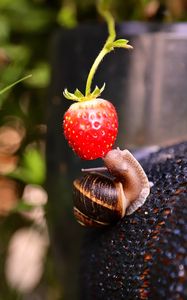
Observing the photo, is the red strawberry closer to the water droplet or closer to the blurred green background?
the water droplet

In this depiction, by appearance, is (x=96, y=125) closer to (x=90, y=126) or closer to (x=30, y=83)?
(x=90, y=126)

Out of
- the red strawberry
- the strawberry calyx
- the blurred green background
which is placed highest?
the strawberry calyx

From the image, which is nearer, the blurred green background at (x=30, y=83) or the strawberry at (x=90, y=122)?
the strawberry at (x=90, y=122)

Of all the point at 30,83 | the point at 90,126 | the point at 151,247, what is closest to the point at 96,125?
the point at 90,126

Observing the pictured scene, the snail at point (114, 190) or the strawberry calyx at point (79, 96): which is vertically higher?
the strawberry calyx at point (79, 96)

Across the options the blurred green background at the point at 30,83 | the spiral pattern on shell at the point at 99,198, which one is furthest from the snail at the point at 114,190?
the blurred green background at the point at 30,83

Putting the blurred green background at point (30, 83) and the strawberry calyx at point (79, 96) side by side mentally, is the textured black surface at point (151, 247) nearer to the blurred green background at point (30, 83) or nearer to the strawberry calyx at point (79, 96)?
the strawberry calyx at point (79, 96)

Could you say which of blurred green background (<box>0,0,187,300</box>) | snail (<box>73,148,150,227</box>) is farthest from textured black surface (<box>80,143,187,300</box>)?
blurred green background (<box>0,0,187,300</box>)
